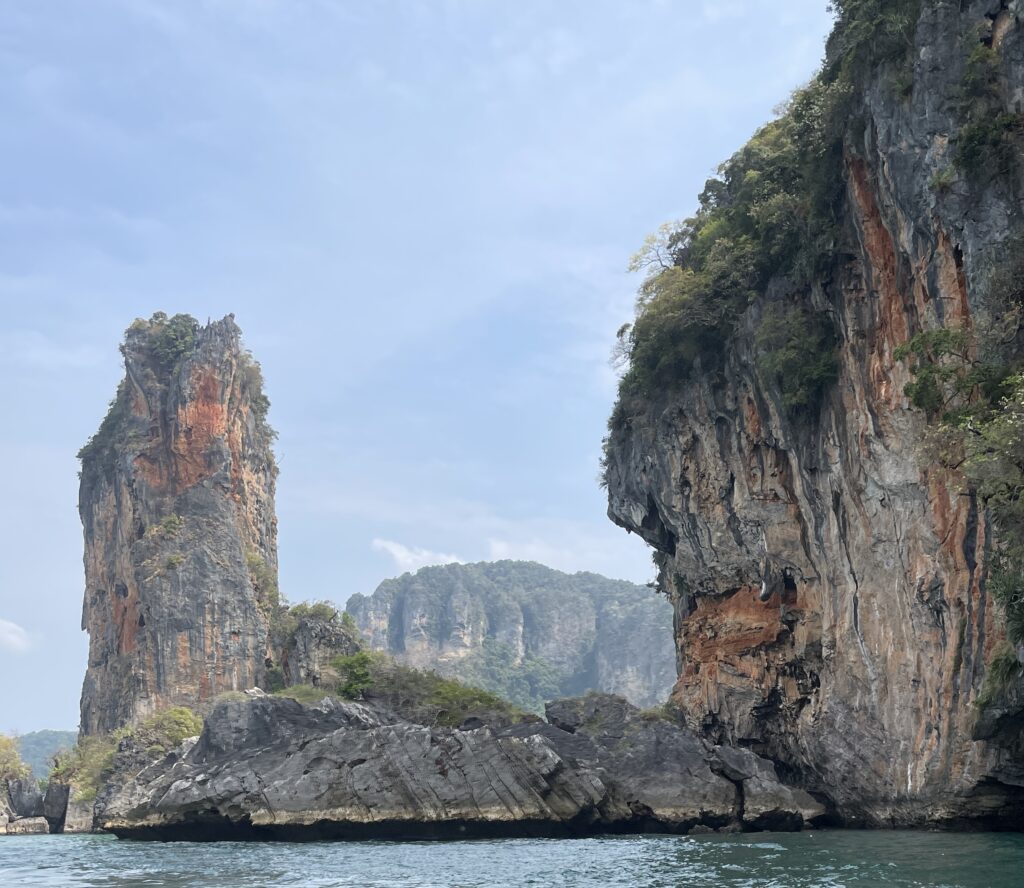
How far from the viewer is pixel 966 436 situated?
2005 centimetres

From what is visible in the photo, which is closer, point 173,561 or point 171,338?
point 173,561

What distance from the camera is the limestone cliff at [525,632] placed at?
165250mm

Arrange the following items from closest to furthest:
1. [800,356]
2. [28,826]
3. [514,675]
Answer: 1. [800,356]
2. [28,826]
3. [514,675]

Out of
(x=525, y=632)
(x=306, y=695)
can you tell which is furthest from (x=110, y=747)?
(x=525, y=632)

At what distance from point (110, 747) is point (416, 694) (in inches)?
1003

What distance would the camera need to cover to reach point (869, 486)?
90.7 ft

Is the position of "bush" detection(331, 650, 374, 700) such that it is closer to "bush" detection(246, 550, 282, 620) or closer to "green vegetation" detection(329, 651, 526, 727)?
"green vegetation" detection(329, 651, 526, 727)

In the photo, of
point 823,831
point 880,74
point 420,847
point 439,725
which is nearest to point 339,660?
point 439,725

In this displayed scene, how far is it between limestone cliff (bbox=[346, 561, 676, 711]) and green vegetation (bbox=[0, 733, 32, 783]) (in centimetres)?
9219

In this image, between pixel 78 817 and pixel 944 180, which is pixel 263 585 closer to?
pixel 78 817

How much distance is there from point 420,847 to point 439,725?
1444 centimetres

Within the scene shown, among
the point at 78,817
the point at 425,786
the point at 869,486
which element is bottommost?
the point at 78,817

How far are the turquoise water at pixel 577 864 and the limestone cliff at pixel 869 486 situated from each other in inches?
99.8

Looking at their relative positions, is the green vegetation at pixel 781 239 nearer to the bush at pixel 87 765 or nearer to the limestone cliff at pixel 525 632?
the bush at pixel 87 765
